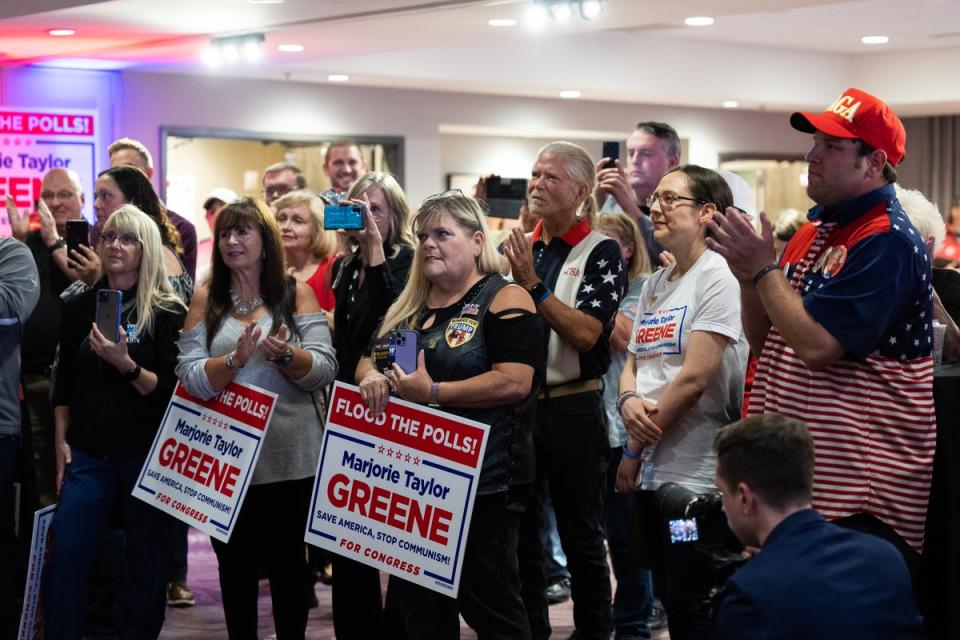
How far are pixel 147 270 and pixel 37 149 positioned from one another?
4645 mm

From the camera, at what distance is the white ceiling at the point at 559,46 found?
6.09 meters

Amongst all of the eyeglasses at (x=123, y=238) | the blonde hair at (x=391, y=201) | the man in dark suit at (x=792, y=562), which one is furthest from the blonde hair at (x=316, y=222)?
the man in dark suit at (x=792, y=562)

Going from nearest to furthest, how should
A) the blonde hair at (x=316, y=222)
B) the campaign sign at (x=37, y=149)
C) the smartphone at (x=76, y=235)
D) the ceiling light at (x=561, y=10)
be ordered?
1. the smartphone at (x=76, y=235)
2. the blonde hair at (x=316, y=222)
3. the ceiling light at (x=561, y=10)
4. the campaign sign at (x=37, y=149)

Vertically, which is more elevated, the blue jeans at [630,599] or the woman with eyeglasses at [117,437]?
the woman with eyeglasses at [117,437]

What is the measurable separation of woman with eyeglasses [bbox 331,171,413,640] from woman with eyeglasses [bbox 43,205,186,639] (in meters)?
0.55

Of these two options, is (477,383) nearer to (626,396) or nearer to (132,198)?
(626,396)

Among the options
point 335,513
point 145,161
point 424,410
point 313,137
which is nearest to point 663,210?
point 424,410

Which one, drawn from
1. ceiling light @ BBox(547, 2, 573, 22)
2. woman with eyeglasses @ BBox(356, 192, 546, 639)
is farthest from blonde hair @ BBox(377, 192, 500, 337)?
ceiling light @ BBox(547, 2, 573, 22)

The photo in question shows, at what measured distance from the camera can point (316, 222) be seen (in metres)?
4.89

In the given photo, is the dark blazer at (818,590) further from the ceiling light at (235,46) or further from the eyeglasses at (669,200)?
the ceiling light at (235,46)

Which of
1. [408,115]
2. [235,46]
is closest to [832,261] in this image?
[235,46]

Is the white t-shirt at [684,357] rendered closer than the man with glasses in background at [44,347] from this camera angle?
Yes

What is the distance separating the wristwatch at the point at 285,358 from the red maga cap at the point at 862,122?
66.5 inches

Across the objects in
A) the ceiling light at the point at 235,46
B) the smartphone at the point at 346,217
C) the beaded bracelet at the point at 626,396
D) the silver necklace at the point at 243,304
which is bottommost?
the beaded bracelet at the point at 626,396
